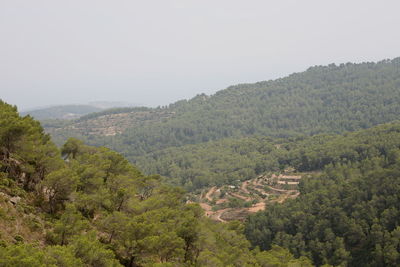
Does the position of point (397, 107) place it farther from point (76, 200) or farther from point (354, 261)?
point (76, 200)

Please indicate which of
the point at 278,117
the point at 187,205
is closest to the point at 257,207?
the point at 187,205

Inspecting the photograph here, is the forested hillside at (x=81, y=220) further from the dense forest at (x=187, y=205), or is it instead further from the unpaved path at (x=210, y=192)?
the unpaved path at (x=210, y=192)

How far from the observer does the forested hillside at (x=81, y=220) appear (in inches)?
755

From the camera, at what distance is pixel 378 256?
4250cm

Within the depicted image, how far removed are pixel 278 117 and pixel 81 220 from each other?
165 m

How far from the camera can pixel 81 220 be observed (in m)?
23.4

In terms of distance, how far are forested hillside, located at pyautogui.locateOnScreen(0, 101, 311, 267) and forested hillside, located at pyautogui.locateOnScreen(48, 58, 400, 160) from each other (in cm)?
12487

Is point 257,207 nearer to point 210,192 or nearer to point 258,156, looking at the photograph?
point 210,192

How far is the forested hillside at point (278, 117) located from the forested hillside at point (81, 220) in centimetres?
12487

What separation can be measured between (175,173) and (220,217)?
47523mm

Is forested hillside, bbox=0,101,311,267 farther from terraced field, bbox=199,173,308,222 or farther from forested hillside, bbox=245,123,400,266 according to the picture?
terraced field, bbox=199,173,308,222

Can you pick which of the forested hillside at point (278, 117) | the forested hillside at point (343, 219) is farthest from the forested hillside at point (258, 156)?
the forested hillside at point (278, 117)

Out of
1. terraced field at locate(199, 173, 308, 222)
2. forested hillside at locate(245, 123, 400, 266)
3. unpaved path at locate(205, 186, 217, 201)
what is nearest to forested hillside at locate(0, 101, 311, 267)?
forested hillside at locate(245, 123, 400, 266)

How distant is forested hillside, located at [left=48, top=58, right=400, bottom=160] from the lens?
509 feet
